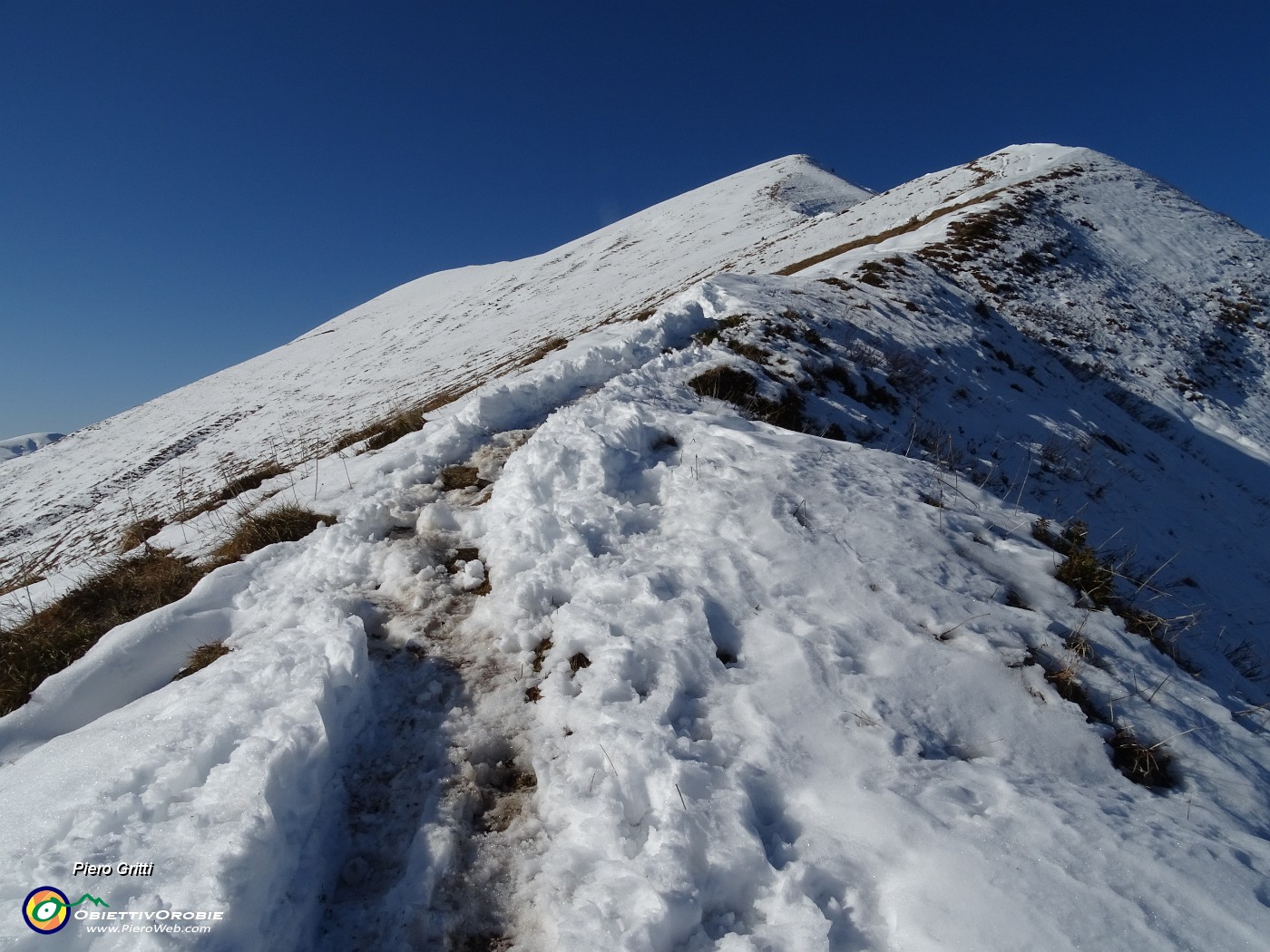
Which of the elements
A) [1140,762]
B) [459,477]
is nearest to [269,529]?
[459,477]

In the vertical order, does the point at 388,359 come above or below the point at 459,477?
above

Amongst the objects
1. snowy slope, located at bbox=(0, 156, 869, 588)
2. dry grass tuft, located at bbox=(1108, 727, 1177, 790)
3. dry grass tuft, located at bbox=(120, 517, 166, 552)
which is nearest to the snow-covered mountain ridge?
dry grass tuft, located at bbox=(1108, 727, 1177, 790)

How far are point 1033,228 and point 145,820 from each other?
28.4m

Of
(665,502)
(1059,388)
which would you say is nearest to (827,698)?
(665,502)

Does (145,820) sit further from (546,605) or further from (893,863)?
(893,863)

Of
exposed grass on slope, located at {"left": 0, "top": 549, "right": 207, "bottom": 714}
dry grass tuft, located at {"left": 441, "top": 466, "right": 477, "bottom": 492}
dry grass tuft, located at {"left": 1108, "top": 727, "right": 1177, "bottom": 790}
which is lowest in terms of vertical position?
exposed grass on slope, located at {"left": 0, "top": 549, "right": 207, "bottom": 714}

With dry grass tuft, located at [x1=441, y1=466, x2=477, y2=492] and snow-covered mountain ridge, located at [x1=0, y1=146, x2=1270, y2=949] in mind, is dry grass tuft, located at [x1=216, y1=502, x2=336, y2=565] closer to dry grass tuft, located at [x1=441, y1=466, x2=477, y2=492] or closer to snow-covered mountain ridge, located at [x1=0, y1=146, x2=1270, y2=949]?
snow-covered mountain ridge, located at [x1=0, y1=146, x2=1270, y2=949]

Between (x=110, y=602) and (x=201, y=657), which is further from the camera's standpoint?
(x=110, y=602)

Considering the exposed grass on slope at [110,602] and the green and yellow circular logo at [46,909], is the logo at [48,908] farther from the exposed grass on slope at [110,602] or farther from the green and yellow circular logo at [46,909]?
the exposed grass on slope at [110,602]

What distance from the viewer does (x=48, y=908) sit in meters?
2.16

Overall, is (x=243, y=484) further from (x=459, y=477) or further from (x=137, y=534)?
(x=459, y=477)

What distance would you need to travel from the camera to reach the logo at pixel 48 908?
210cm

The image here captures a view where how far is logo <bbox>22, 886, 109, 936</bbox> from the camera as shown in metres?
Result: 2.10

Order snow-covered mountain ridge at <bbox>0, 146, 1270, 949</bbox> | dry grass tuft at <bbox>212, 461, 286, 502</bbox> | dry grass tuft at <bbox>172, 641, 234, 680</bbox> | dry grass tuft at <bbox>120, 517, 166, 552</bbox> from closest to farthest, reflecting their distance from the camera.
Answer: snow-covered mountain ridge at <bbox>0, 146, 1270, 949</bbox>
dry grass tuft at <bbox>172, 641, 234, 680</bbox>
dry grass tuft at <bbox>120, 517, 166, 552</bbox>
dry grass tuft at <bbox>212, 461, 286, 502</bbox>
